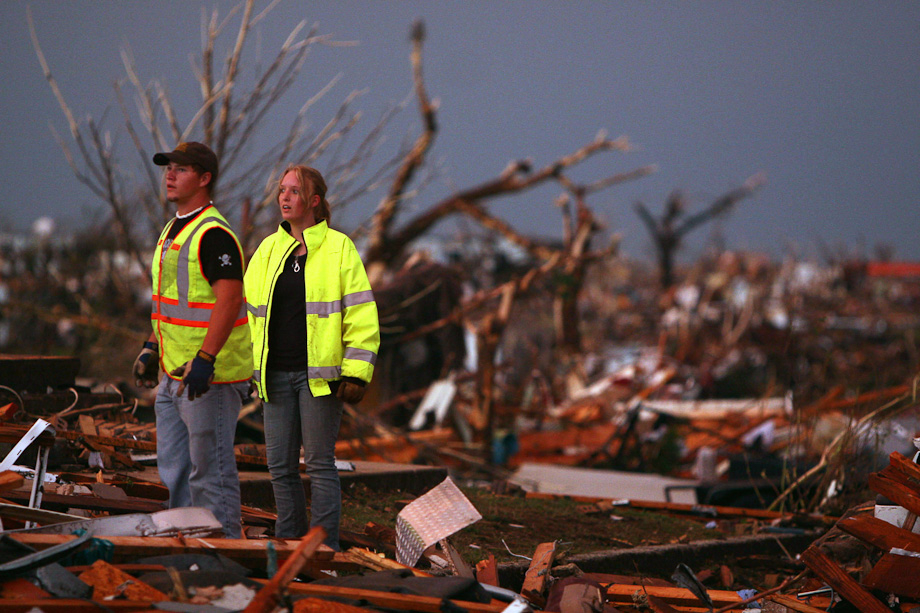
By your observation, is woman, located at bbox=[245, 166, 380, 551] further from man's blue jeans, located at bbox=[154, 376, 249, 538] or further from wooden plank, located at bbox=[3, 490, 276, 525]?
wooden plank, located at bbox=[3, 490, 276, 525]

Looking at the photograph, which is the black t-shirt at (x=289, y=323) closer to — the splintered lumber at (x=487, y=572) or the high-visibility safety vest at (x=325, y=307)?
the high-visibility safety vest at (x=325, y=307)

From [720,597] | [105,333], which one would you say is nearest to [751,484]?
[720,597]

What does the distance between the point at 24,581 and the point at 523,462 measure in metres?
9.50

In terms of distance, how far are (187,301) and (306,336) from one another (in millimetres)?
548

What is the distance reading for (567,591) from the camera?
3865 millimetres

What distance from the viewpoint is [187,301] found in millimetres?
3887

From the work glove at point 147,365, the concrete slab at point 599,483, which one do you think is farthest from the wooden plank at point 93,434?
the concrete slab at point 599,483

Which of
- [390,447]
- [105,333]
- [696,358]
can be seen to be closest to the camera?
[390,447]

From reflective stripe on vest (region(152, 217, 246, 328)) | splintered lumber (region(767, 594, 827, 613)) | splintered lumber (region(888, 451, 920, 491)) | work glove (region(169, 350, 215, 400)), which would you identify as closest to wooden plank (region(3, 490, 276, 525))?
work glove (region(169, 350, 215, 400))

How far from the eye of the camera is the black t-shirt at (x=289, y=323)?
12.7 feet

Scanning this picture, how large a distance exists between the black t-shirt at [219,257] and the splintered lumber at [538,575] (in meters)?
1.96

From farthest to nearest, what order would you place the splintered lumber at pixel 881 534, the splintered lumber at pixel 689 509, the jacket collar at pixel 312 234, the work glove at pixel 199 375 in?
1. the splintered lumber at pixel 689 509
2. the splintered lumber at pixel 881 534
3. the jacket collar at pixel 312 234
4. the work glove at pixel 199 375

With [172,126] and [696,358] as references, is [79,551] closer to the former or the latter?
[172,126]

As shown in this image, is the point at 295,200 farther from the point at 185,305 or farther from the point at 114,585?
the point at 114,585
